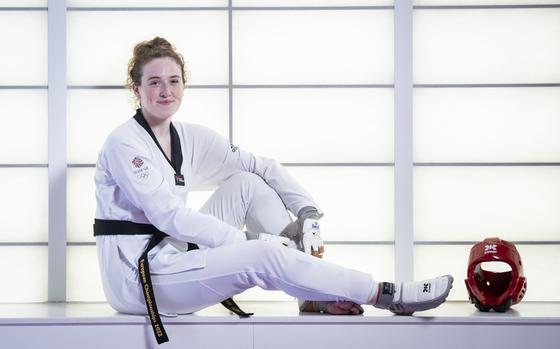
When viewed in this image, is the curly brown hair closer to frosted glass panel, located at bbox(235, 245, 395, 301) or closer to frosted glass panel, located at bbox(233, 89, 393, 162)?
frosted glass panel, located at bbox(233, 89, 393, 162)

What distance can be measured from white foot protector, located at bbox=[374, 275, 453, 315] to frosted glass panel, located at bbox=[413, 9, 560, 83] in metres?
1.54

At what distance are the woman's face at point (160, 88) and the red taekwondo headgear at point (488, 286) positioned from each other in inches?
65.7

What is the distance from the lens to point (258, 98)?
4.57 metres

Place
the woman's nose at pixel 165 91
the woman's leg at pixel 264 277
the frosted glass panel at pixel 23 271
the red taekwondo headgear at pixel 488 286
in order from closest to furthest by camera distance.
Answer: the woman's leg at pixel 264 277 → the woman's nose at pixel 165 91 → the red taekwondo headgear at pixel 488 286 → the frosted glass panel at pixel 23 271

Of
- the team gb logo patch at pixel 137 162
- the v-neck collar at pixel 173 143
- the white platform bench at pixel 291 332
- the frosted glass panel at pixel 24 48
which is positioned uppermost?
the frosted glass panel at pixel 24 48

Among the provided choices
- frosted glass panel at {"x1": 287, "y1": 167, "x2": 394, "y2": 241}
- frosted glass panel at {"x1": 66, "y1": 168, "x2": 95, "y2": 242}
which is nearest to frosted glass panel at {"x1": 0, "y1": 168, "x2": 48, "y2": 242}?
frosted glass panel at {"x1": 66, "y1": 168, "x2": 95, "y2": 242}

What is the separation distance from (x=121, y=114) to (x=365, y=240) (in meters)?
1.60

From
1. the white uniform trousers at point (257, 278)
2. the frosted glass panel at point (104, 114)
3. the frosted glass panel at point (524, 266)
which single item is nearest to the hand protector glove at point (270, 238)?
the white uniform trousers at point (257, 278)

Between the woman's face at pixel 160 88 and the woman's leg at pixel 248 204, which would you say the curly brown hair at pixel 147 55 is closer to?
the woman's face at pixel 160 88

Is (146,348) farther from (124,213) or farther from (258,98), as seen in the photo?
(258,98)

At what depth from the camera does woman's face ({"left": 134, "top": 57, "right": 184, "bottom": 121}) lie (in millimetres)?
3688

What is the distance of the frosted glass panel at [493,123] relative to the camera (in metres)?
4.55

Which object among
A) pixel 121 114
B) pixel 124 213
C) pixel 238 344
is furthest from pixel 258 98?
pixel 238 344

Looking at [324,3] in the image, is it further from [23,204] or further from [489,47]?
[23,204]
